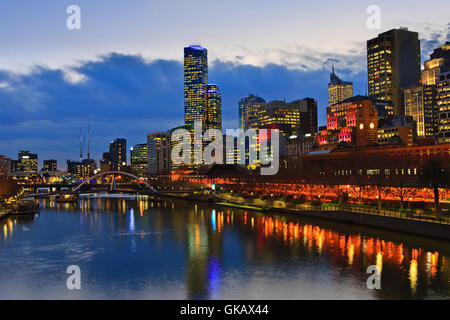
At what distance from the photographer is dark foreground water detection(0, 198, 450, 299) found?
25.7 meters

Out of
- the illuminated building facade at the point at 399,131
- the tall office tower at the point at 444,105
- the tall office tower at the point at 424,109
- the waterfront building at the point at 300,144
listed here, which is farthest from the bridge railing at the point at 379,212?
the waterfront building at the point at 300,144

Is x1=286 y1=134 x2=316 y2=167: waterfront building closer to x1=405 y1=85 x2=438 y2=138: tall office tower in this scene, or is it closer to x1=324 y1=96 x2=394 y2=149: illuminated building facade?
x1=324 y1=96 x2=394 y2=149: illuminated building facade

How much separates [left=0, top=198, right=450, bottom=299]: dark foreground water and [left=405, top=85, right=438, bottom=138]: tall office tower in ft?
416

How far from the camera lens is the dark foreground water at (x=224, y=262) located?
25.7 metres

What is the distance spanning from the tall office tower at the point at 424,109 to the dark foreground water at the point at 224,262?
126757mm

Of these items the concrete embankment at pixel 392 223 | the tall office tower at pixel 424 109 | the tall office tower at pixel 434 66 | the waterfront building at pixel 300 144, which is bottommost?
the concrete embankment at pixel 392 223

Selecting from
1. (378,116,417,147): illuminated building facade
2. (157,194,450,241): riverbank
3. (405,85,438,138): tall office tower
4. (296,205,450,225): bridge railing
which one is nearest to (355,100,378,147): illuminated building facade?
(378,116,417,147): illuminated building facade

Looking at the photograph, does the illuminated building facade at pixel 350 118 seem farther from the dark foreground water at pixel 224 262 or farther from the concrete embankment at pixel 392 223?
the dark foreground water at pixel 224 262

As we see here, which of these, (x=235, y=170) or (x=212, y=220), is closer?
(x=212, y=220)
